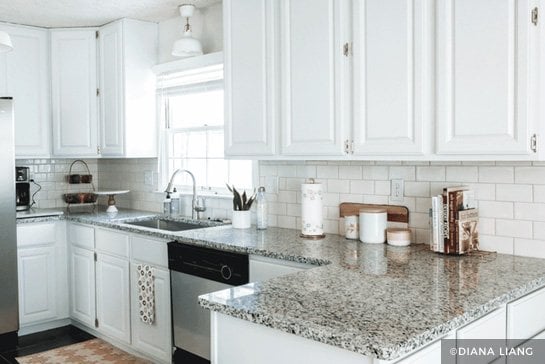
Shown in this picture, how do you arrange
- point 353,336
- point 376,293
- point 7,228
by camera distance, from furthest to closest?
point 7,228 < point 376,293 < point 353,336

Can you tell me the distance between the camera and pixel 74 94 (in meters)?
4.40

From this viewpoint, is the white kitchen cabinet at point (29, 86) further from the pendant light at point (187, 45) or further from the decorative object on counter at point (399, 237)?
the decorative object on counter at point (399, 237)

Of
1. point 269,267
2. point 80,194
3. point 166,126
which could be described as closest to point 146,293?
point 269,267

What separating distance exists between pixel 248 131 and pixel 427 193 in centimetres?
107

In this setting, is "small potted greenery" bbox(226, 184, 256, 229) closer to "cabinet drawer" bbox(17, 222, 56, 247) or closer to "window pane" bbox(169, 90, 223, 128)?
"window pane" bbox(169, 90, 223, 128)

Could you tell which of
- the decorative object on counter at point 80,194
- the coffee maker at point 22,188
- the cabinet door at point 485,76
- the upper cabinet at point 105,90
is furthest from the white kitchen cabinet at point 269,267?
the coffee maker at point 22,188

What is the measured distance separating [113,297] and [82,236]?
1.97 ft

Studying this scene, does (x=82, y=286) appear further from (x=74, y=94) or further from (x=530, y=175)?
(x=530, y=175)

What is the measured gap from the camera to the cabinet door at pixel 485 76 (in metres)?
2.00

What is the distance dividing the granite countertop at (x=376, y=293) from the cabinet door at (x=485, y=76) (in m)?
0.50

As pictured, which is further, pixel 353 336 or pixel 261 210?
pixel 261 210

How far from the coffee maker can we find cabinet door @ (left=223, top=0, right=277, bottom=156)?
6.92ft

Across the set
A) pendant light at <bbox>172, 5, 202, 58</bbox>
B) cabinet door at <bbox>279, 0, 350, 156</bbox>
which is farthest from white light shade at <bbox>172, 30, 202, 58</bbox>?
cabinet door at <bbox>279, 0, 350, 156</bbox>

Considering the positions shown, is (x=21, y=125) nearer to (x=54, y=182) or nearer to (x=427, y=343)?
(x=54, y=182)
